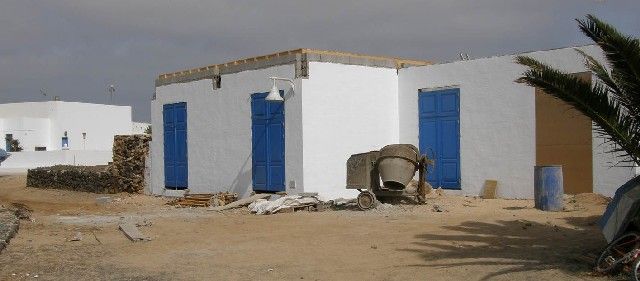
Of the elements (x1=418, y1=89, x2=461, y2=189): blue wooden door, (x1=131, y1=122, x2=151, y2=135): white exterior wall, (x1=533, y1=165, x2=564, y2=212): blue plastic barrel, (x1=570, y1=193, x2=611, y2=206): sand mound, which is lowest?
(x1=570, y1=193, x2=611, y2=206): sand mound

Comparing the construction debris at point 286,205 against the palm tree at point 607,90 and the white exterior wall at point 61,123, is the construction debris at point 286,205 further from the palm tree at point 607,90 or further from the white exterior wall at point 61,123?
the white exterior wall at point 61,123

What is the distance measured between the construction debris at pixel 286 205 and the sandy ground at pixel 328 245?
592 millimetres

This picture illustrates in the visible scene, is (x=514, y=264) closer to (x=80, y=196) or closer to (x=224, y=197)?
(x=224, y=197)

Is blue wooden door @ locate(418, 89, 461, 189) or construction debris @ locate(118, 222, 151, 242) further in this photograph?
blue wooden door @ locate(418, 89, 461, 189)

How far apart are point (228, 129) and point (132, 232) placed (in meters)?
8.33

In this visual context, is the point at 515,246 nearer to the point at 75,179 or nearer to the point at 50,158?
the point at 75,179

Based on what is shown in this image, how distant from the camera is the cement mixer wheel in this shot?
15.8 m

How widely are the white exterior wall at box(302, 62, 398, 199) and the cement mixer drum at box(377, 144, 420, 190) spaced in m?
2.70

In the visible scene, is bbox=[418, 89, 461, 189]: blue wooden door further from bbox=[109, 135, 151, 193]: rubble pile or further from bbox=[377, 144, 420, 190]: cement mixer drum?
bbox=[109, 135, 151, 193]: rubble pile

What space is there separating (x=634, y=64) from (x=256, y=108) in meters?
13.3

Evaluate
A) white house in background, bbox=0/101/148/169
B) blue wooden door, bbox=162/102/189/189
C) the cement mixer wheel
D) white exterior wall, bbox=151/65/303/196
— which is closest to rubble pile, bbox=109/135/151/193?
blue wooden door, bbox=162/102/189/189

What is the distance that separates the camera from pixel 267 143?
19375mm

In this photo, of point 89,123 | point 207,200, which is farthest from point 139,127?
point 207,200

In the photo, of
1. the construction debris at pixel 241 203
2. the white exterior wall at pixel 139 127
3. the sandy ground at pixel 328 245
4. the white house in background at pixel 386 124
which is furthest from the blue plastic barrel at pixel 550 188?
the white exterior wall at pixel 139 127
